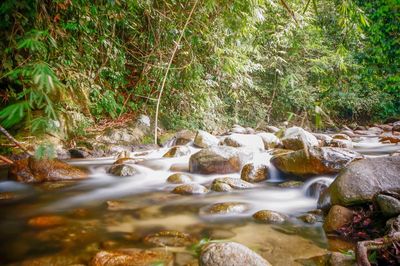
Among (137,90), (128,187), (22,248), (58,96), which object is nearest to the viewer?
(22,248)

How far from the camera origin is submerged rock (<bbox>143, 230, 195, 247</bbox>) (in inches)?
102

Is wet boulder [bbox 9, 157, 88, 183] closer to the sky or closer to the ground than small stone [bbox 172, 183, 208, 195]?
closer to the sky

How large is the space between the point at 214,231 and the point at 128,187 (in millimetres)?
2238

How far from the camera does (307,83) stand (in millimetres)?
14734

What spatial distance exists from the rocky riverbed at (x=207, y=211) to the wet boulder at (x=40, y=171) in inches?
0.6

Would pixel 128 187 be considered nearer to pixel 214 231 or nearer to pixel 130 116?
pixel 214 231

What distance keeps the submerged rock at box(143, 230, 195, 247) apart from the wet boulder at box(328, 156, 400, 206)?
1.55 m

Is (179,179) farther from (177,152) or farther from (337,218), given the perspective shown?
(337,218)

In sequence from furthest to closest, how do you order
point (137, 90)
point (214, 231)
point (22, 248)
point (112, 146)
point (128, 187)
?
point (137, 90) → point (112, 146) → point (128, 187) → point (214, 231) → point (22, 248)

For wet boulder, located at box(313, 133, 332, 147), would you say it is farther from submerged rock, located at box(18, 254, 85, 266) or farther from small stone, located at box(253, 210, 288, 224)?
submerged rock, located at box(18, 254, 85, 266)

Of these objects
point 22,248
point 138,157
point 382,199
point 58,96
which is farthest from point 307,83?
point 22,248

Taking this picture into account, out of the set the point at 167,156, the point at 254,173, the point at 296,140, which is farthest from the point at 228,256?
the point at 296,140

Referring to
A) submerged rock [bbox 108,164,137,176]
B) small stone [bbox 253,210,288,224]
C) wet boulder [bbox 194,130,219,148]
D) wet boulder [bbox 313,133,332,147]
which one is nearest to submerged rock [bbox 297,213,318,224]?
small stone [bbox 253,210,288,224]

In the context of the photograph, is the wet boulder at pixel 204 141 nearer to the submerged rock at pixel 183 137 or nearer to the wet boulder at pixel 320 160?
the submerged rock at pixel 183 137
